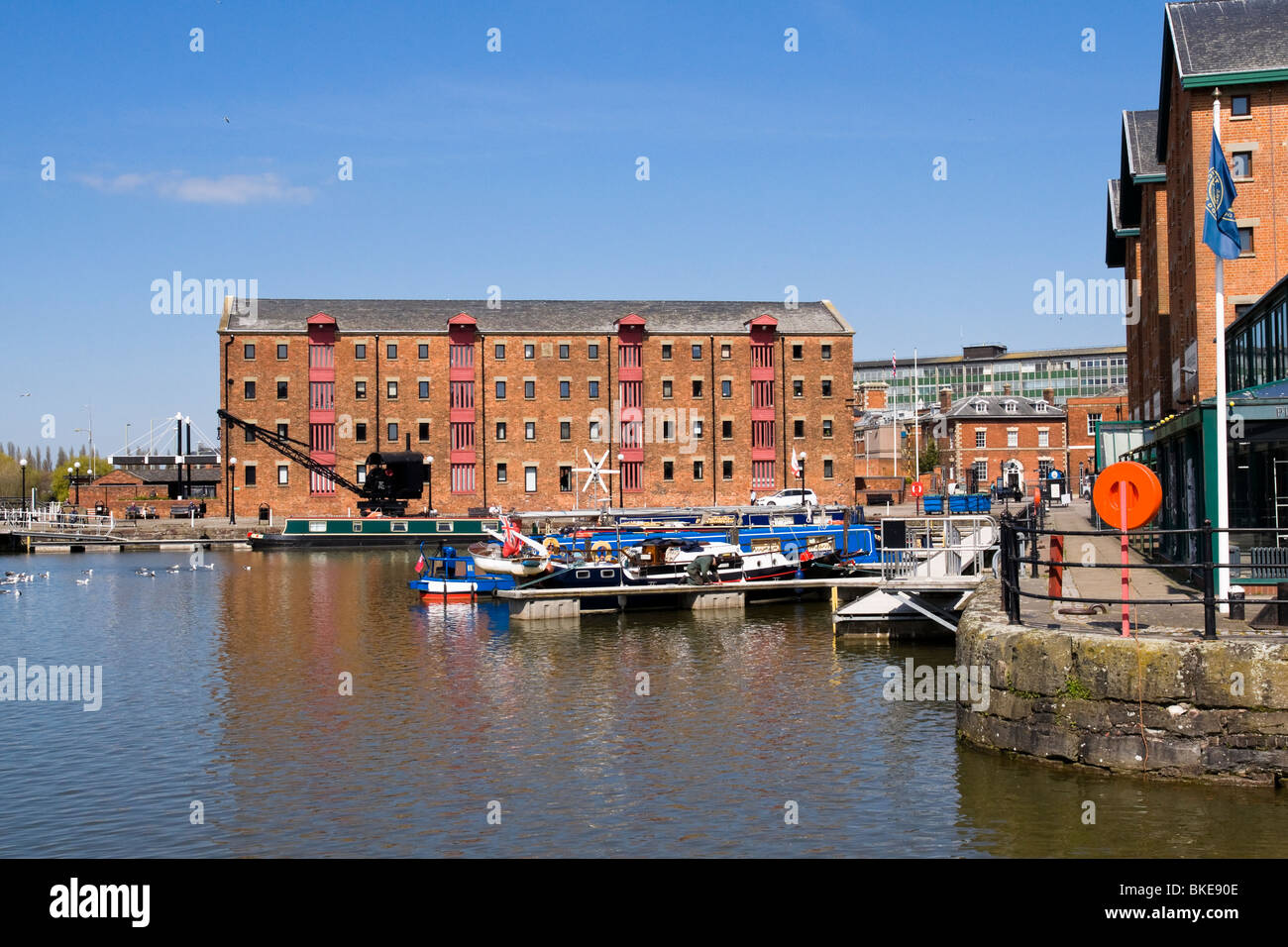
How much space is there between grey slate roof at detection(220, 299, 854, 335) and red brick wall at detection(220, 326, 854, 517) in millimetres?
824

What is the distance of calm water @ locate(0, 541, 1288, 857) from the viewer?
14.1 meters

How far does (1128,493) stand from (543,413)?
7096 cm

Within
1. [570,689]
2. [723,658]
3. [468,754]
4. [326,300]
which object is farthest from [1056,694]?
[326,300]

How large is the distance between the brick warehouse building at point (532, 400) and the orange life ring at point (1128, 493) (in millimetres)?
67215

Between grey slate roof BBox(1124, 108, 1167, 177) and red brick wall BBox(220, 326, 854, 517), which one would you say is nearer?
grey slate roof BBox(1124, 108, 1167, 177)

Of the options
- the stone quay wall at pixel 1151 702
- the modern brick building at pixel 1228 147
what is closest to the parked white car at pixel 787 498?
the modern brick building at pixel 1228 147

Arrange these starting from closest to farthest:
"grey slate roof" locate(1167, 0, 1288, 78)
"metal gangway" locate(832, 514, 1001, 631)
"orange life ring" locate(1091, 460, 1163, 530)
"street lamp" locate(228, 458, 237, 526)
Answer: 1. "orange life ring" locate(1091, 460, 1163, 530)
2. "metal gangway" locate(832, 514, 1001, 631)
3. "grey slate roof" locate(1167, 0, 1288, 78)
4. "street lamp" locate(228, 458, 237, 526)

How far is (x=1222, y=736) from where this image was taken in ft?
45.4

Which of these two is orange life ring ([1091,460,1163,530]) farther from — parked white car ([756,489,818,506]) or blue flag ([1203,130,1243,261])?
parked white car ([756,489,818,506])

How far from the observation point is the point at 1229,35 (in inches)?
1325

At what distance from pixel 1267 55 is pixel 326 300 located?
68.1 meters

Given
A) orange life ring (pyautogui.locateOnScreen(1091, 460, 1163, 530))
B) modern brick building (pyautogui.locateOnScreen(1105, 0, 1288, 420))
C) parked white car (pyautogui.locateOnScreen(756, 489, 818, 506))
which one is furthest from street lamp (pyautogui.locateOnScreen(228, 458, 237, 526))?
orange life ring (pyautogui.locateOnScreen(1091, 460, 1163, 530))

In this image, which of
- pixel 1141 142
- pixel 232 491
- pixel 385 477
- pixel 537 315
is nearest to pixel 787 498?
pixel 537 315
